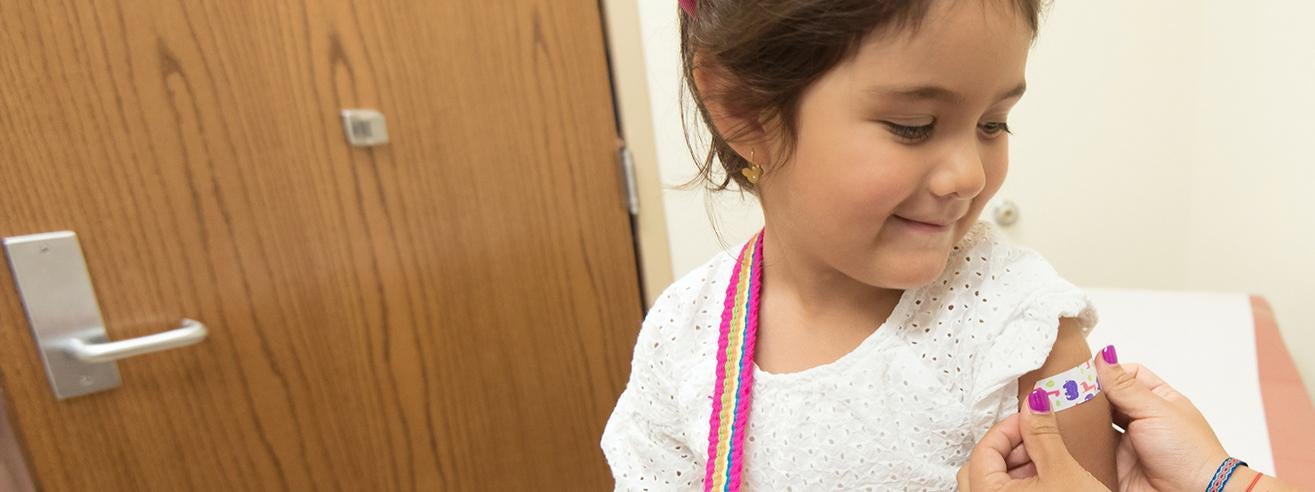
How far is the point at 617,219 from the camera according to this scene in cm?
129

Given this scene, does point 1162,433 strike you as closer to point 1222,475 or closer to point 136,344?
point 1222,475

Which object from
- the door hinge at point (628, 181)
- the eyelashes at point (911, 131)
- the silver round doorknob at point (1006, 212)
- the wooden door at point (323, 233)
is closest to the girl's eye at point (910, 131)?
the eyelashes at point (911, 131)

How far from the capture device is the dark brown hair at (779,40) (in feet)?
1.43

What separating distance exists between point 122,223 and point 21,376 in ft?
0.56

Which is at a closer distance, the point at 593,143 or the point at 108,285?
the point at 108,285

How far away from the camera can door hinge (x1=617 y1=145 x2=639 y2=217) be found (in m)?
1.27

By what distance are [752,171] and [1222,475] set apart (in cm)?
43

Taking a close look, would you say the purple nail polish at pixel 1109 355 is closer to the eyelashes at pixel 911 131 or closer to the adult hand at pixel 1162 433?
the adult hand at pixel 1162 433

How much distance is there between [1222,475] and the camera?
1.68 ft

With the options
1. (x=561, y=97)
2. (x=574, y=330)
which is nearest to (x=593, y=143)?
(x=561, y=97)

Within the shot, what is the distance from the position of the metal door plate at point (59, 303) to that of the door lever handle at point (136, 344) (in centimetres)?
1

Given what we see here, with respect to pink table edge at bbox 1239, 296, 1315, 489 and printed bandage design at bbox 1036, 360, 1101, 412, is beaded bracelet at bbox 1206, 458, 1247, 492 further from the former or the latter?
pink table edge at bbox 1239, 296, 1315, 489

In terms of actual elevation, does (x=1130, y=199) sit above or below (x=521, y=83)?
below

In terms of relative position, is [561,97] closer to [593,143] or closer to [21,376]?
[593,143]
